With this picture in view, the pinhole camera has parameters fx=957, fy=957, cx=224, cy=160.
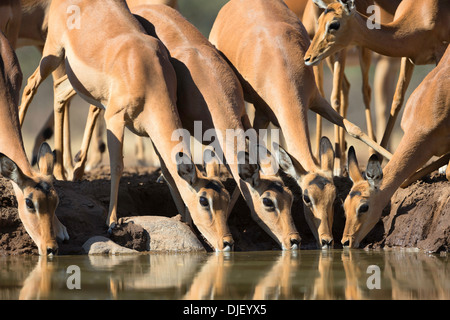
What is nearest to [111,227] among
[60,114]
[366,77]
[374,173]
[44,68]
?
[374,173]

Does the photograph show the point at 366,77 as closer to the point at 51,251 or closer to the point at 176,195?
the point at 176,195

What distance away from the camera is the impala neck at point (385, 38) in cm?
1213

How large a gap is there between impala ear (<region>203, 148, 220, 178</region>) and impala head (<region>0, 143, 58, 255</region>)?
5.32 ft

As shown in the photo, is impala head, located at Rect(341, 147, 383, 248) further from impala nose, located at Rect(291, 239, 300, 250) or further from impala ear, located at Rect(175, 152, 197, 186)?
impala ear, located at Rect(175, 152, 197, 186)

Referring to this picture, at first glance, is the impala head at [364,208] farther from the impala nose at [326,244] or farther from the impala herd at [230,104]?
the impala nose at [326,244]

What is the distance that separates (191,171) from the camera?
9.59m

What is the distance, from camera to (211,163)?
33.0 ft

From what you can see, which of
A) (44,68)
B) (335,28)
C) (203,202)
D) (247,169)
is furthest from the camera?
(44,68)

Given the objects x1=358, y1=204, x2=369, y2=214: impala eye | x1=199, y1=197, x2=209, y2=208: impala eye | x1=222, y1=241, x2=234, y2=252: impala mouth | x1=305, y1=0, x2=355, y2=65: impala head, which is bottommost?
x1=222, y1=241, x2=234, y2=252: impala mouth

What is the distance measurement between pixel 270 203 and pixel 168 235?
43.8 inches

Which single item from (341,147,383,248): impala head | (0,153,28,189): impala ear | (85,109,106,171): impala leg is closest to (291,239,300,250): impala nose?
(341,147,383,248): impala head

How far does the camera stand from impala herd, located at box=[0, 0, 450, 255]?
9.79m
